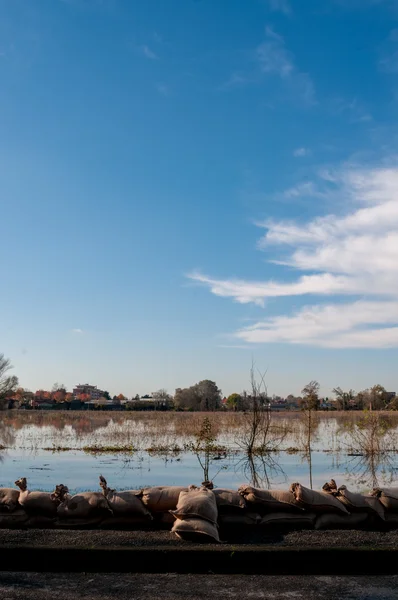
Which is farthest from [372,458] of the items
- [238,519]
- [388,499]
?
[238,519]

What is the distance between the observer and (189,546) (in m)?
4.66

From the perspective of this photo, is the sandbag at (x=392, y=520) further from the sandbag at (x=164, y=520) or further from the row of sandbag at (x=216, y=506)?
the sandbag at (x=164, y=520)

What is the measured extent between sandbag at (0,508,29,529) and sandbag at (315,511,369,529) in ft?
8.88

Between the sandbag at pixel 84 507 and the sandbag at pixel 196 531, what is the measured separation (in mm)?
815

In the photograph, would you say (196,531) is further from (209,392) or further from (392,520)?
(209,392)

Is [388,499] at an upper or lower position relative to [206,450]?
upper

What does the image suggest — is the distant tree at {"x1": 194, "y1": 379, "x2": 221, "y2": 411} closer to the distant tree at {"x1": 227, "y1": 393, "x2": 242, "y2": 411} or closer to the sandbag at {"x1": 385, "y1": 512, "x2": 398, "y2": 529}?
the distant tree at {"x1": 227, "y1": 393, "x2": 242, "y2": 411}

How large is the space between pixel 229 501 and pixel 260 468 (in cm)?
803

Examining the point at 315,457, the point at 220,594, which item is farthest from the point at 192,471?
the point at 220,594

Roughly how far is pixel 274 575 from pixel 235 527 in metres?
1.11

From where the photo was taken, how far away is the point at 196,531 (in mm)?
4945

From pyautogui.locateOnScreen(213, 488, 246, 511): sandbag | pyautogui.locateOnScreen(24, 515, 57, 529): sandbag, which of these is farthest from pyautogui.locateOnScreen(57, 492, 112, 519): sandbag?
pyautogui.locateOnScreen(213, 488, 246, 511): sandbag

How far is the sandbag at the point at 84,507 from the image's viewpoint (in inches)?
218

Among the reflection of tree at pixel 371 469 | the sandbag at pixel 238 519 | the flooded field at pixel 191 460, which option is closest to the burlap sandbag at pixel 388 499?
the sandbag at pixel 238 519
